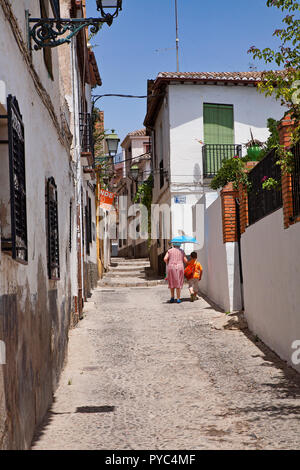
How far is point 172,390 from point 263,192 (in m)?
4.26

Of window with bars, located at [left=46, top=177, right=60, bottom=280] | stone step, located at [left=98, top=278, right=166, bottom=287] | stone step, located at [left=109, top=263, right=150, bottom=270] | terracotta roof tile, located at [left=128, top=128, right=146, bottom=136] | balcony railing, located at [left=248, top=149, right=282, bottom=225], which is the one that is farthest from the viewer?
terracotta roof tile, located at [left=128, top=128, right=146, bottom=136]

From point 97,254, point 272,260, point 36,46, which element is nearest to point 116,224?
point 97,254

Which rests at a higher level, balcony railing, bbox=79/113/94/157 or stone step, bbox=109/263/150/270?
balcony railing, bbox=79/113/94/157

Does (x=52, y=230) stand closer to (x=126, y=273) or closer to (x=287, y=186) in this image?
(x=287, y=186)

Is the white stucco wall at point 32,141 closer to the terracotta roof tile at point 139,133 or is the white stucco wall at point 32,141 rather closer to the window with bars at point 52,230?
the window with bars at point 52,230

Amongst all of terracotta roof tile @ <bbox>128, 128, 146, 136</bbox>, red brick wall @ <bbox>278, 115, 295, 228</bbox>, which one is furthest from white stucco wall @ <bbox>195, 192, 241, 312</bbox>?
terracotta roof tile @ <bbox>128, 128, 146, 136</bbox>

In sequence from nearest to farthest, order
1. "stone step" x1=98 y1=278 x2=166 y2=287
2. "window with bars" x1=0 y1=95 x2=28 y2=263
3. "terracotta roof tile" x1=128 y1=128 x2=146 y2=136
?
"window with bars" x1=0 y1=95 x2=28 y2=263 < "stone step" x1=98 y1=278 x2=166 y2=287 < "terracotta roof tile" x1=128 y1=128 x2=146 y2=136

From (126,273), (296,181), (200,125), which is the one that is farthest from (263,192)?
(126,273)

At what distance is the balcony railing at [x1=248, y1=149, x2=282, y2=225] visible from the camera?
9.93m

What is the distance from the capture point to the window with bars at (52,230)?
7.88 m

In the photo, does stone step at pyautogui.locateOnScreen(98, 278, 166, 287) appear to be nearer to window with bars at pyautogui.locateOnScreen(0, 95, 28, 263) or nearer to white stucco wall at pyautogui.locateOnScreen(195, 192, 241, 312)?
white stucco wall at pyautogui.locateOnScreen(195, 192, 241, 312)

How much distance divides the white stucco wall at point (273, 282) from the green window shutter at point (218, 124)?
11.2 meters

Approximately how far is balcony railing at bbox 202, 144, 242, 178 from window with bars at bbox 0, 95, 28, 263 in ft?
58.1
